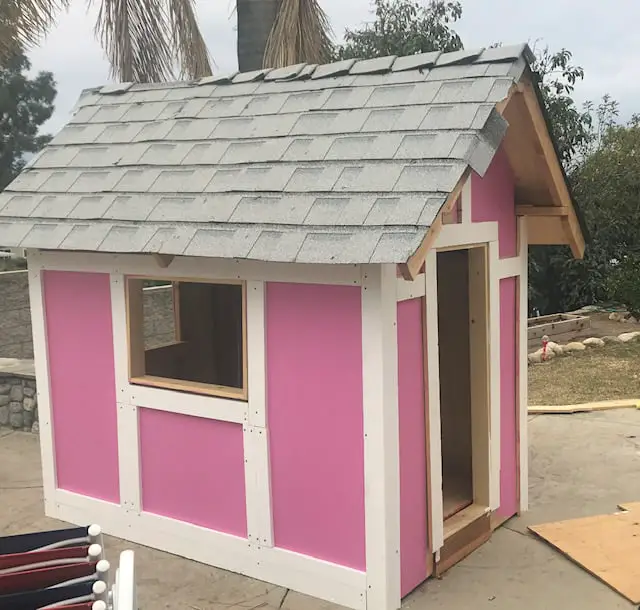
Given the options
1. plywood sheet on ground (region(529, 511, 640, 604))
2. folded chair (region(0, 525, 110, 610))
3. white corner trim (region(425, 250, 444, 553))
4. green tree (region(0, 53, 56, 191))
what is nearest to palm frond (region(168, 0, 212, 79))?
white corner trim (region(425, 250, 444, 553))

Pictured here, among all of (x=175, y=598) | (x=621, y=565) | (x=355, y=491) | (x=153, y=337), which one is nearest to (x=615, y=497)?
(x=621, y=565)

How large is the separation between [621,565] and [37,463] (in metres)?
5.34

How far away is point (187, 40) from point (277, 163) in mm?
6913

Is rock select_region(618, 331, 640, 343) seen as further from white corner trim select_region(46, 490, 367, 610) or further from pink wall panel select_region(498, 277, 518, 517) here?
white corner trim select_region(46, 490, 367, 610)

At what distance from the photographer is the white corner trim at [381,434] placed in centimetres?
423

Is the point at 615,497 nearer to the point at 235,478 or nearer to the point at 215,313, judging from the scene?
the point at 235,478

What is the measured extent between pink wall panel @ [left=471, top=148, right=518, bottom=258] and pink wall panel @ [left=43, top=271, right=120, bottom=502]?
2.65m

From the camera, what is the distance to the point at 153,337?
13.6m

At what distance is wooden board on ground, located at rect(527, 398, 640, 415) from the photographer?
876cm

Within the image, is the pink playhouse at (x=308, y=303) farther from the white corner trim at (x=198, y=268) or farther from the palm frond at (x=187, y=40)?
the palm frond at (x=187, y=40)

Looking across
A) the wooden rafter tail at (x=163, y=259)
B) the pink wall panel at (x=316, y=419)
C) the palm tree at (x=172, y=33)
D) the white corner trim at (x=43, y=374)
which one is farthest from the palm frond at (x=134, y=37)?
the pink wall panel at (x=316, y=419)

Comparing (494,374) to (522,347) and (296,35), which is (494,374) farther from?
(296,35)

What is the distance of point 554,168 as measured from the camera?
16.9 ft

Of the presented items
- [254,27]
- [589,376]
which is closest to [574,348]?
[589,376]
